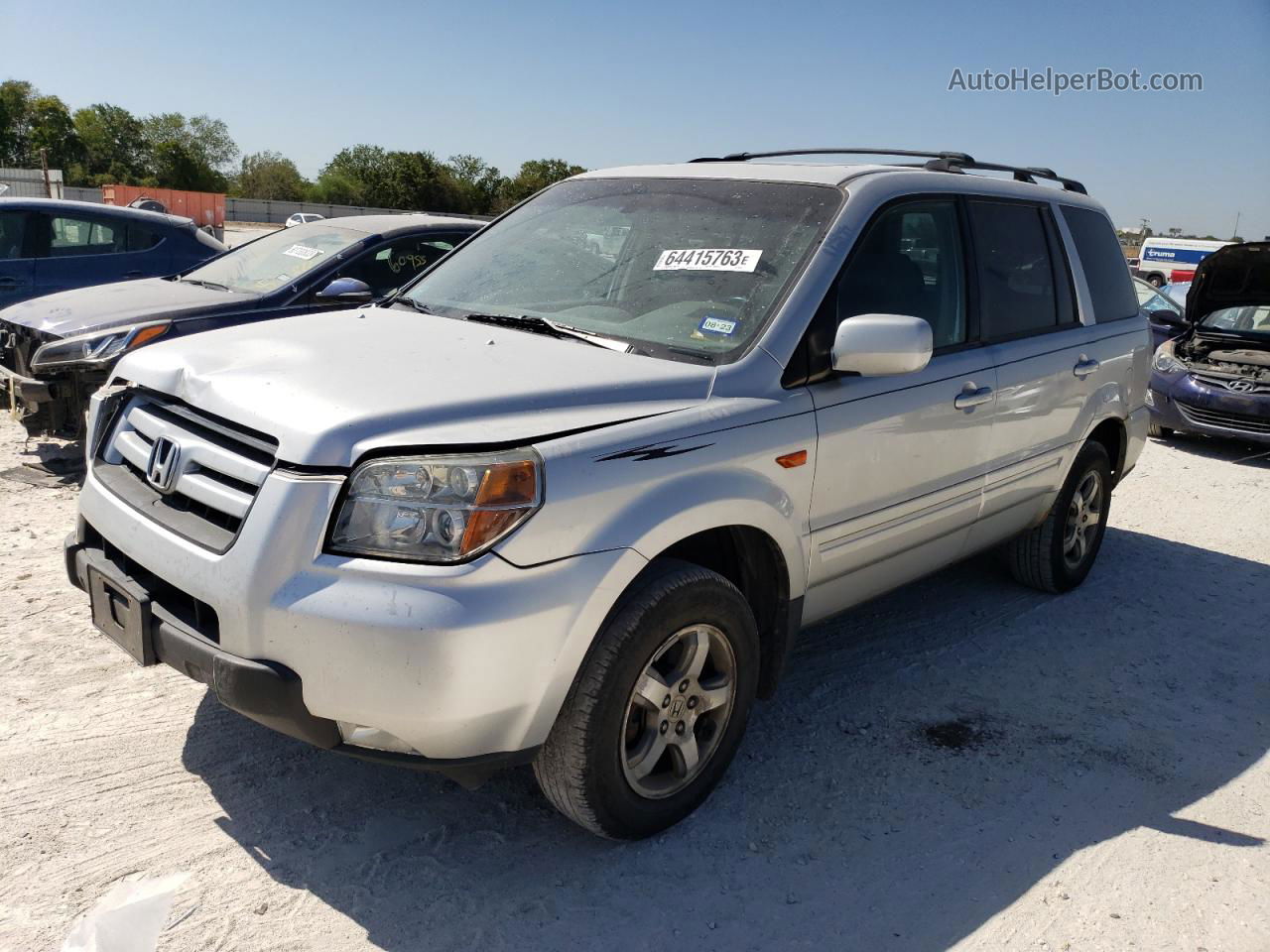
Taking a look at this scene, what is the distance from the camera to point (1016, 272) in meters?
4.39

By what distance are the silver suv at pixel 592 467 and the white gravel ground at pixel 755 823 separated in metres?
0.31

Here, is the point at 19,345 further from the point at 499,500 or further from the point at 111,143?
the point at 111,143

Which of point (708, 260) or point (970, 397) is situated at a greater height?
point (708, 260)

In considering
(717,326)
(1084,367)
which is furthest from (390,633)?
(1084,367)

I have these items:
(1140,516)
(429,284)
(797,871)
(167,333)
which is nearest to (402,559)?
(797,871)

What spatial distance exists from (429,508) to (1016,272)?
119 inches

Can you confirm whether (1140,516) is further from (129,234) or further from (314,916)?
(129,234)

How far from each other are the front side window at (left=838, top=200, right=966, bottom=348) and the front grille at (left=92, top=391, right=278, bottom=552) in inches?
74.3

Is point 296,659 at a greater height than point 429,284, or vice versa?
point 429,284

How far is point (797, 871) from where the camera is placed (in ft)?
9.56

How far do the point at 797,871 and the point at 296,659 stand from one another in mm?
1509

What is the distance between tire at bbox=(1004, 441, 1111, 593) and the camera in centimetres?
503

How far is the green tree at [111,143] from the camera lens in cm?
8844

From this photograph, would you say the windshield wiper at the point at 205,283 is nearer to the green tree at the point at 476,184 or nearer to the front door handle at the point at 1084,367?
the front door handle at the point at 1084,367
